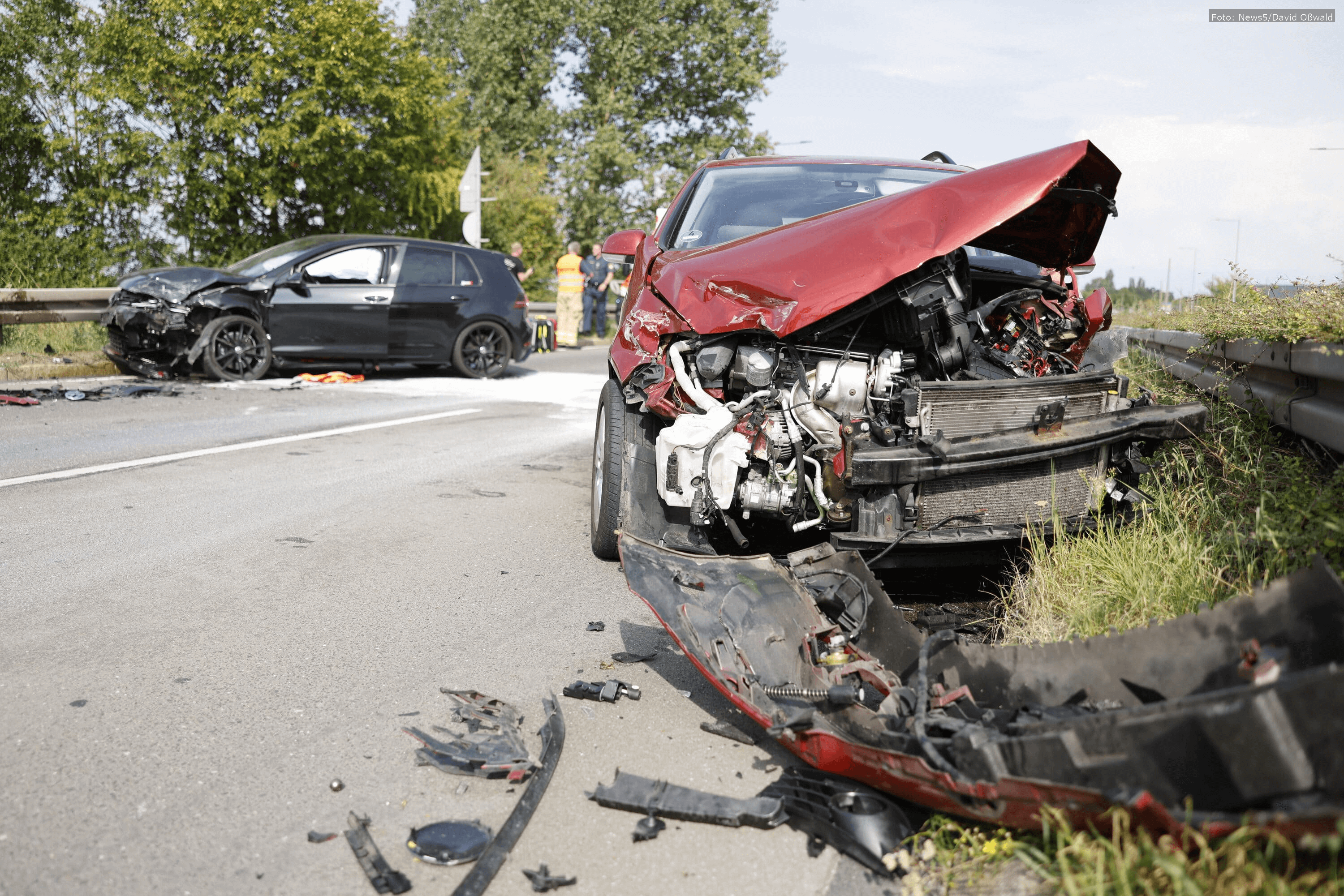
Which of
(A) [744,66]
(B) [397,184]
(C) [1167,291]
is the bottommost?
(C) [1167,291]

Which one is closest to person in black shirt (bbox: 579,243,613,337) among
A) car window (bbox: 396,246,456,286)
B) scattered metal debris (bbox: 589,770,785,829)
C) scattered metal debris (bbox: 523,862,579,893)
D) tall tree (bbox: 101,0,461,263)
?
tall tree (bbox: 101,0,461,263)

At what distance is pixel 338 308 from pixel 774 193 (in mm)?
8172

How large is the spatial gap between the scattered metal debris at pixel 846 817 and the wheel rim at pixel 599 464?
221cm

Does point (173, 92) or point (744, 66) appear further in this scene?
point (744, 66)

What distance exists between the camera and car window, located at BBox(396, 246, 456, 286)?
1270cm

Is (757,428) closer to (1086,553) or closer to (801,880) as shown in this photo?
(1086,553)

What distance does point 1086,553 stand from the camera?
12.1 feet

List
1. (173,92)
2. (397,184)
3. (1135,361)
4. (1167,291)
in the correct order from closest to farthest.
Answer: (1135,361) < (1167,291) < (173,92) < (397,184)

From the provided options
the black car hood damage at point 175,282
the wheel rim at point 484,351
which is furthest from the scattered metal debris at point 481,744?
the wheel rim at point 484,351

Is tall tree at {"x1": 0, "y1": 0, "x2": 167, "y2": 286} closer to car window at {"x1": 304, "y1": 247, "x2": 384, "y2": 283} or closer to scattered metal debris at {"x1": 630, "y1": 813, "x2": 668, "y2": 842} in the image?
car window at {"x1": 304, "y1": 247, "x2": 384, "y2": 283}

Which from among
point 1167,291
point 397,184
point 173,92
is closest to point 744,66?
point 397,184

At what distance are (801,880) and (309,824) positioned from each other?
3.99 ft

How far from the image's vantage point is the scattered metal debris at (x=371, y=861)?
2.25 meters

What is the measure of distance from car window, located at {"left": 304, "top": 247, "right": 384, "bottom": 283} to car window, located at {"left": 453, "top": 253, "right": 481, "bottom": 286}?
1.09 meters
